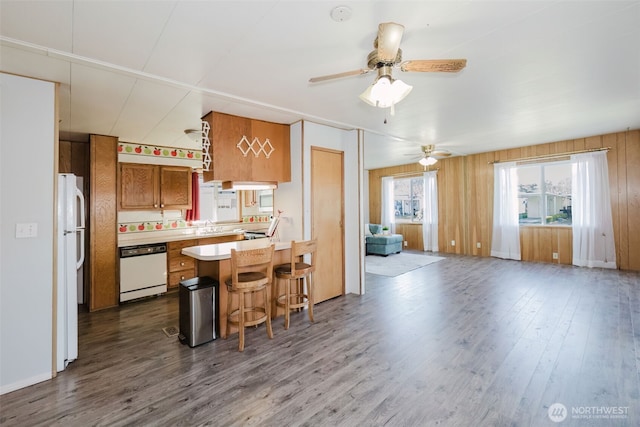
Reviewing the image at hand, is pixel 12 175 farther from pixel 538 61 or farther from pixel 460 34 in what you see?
pixel 538 61

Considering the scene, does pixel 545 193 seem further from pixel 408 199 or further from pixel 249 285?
pixel 249 285

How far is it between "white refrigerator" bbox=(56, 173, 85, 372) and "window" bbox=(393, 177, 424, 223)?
→ 8.04 metres

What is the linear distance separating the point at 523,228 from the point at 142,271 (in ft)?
25.4

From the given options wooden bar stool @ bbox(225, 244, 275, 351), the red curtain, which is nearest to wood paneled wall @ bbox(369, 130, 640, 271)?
the red curtain

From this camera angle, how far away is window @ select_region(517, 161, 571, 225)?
6.14 metres

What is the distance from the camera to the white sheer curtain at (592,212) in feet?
17.7

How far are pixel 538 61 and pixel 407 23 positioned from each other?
150cm

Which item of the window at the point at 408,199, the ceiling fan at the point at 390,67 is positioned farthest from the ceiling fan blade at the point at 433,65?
the window at the point at 408,199

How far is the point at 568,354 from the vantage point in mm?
2516

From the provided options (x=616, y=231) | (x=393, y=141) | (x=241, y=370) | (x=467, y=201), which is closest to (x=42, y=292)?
(x=241, y=370)

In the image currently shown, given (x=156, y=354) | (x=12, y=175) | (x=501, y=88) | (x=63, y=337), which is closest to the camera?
(x=12, y=175)

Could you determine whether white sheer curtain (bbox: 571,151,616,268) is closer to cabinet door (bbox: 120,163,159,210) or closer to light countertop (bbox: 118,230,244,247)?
light countertop (bbox: 118,230,244,247)

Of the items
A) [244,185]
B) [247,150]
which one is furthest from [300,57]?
[244,185]

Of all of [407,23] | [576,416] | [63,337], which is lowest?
[576,416]
